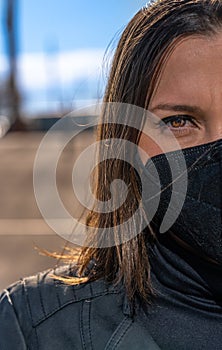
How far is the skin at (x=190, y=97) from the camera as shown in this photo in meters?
1.35

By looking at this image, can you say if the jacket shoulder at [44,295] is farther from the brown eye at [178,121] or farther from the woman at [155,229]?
the brown eye at [178,121]

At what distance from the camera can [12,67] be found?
24406mm

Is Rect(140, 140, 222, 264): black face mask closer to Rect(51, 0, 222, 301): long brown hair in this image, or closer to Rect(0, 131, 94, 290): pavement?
Rect(51, 0, 222, 301): long brown hair

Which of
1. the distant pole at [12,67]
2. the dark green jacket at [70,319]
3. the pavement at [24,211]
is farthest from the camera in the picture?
the distant pole at [12,67]

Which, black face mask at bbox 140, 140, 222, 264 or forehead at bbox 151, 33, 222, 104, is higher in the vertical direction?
forehead at bbox 151, 33, 222, 104

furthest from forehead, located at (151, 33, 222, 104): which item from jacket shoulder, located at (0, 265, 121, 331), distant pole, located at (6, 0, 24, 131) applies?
distant pole, located at (6, 0, 24, 131)

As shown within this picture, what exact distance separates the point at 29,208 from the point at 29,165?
4.13 meters

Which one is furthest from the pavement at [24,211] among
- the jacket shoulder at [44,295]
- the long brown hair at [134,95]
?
the jacket shoulder at [44,295]

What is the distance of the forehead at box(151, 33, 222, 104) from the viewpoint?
1.36m

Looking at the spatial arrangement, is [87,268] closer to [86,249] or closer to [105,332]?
[86,249]

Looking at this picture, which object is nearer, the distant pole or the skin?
the skin

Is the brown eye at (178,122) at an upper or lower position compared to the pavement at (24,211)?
upper

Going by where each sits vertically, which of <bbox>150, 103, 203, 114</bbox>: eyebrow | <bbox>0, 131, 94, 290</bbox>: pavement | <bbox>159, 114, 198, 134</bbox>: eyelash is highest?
<bbox>150, 103, 203, 114</bbox>: eyebrow

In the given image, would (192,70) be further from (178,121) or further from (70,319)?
(70,319)
